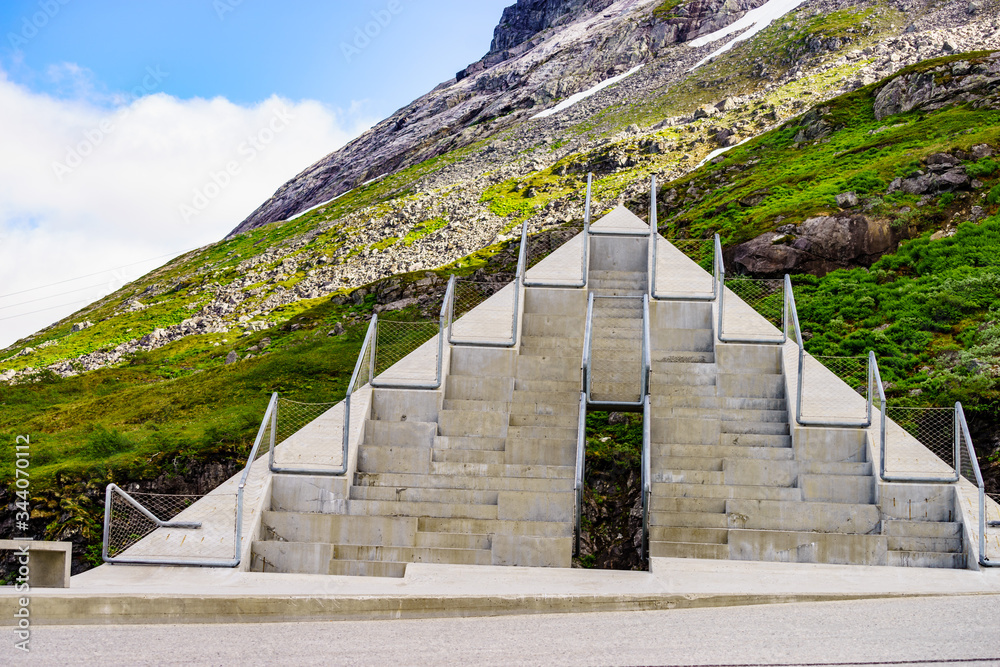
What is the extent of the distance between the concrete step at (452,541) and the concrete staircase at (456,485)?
0.04ft

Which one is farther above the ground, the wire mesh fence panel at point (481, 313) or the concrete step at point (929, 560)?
the wire mesh fence panel at point (481, 313)

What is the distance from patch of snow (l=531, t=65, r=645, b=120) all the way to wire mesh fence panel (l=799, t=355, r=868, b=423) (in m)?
70.8

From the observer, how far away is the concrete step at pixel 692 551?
11.3m

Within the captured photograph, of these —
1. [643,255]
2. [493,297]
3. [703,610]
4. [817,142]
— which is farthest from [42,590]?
[817,142]

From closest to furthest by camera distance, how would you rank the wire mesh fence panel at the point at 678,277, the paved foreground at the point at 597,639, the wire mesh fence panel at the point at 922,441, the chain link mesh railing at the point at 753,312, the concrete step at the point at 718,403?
the paved foreground at the point at 597,639 → the wire mesh fence panel at the point at 922,441 → the concrete step at the point at 718,403 → the chain link mesh railing at the point at 753,312 → the wire mesh fence panel at the point at 678,277

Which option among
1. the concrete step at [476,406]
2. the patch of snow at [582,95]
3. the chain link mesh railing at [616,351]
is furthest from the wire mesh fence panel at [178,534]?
the patch of snow at [582,95]

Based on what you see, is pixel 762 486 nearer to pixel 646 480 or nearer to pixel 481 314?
pixel 646 480

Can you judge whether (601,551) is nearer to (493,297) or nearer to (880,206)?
(493,297)

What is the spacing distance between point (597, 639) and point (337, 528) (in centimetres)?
496

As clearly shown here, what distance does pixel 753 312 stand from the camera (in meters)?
15.6

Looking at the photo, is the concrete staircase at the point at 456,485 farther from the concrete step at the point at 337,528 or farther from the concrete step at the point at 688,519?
the concrete step at the point at 688,519

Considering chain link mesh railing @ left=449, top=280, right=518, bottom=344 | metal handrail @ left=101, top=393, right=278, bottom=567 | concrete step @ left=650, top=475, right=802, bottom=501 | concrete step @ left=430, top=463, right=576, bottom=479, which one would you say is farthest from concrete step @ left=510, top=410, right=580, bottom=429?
metal handrail @ left=101, top=393, right=278, bottom=567

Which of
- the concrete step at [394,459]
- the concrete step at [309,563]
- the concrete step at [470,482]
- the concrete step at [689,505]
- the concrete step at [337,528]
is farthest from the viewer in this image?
the concrete step at [394,459]

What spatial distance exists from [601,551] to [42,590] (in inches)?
311
